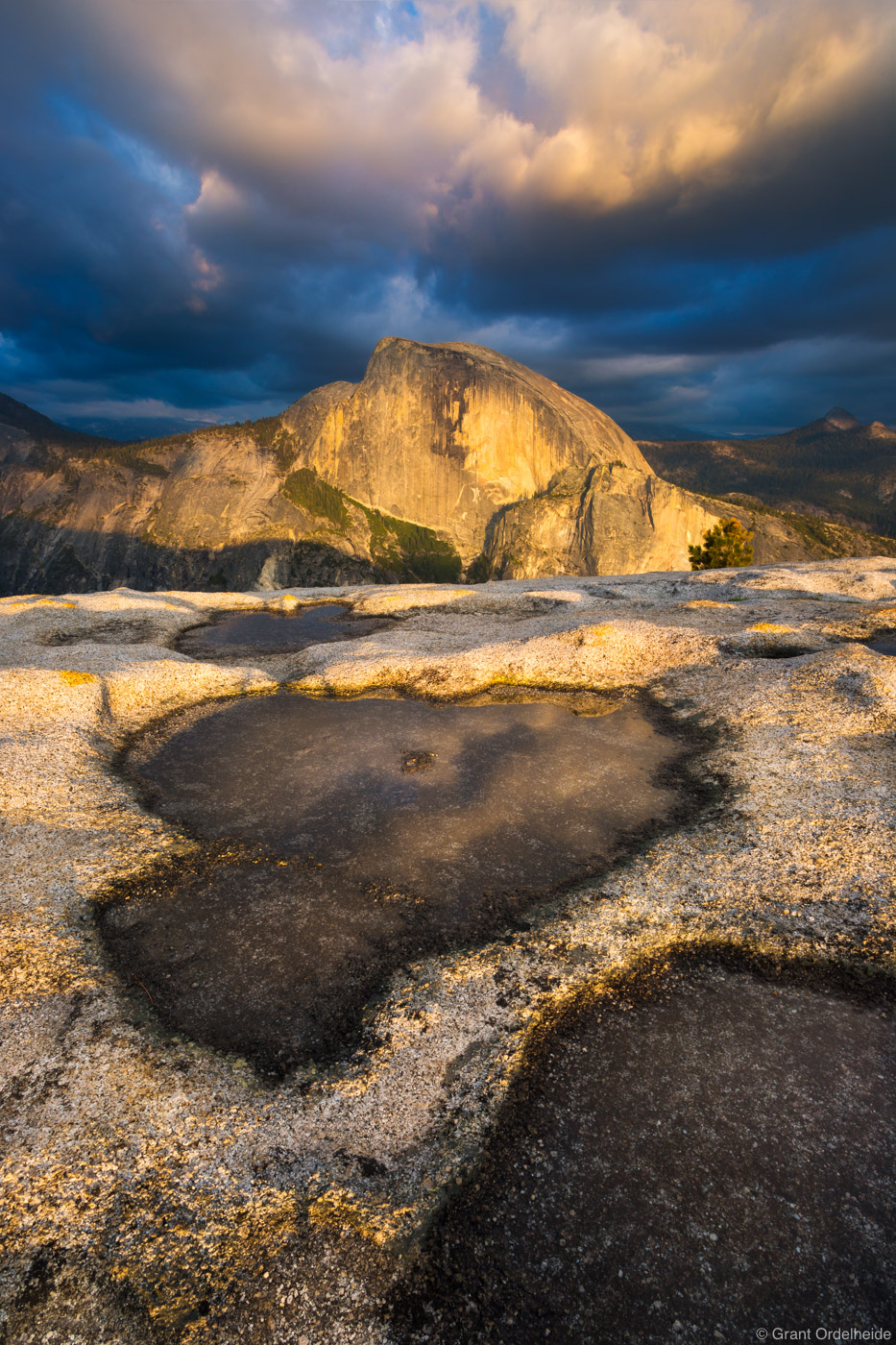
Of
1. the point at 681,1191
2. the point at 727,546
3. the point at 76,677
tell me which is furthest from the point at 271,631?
the point at 727,546

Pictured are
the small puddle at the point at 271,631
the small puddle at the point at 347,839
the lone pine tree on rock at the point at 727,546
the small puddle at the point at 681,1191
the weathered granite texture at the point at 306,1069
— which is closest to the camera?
the small puddle at the point at 681,1191

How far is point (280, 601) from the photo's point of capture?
55.1 meters

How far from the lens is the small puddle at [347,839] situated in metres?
11.4

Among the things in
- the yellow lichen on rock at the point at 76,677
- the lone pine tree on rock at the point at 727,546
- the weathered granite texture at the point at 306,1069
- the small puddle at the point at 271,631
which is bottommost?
the weathered granite texture at the point at 306,1069

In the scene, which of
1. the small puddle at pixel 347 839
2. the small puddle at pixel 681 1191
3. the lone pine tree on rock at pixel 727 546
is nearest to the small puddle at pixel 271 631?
the small puddle at pixel 347 839

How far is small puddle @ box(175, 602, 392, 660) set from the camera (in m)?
40.2

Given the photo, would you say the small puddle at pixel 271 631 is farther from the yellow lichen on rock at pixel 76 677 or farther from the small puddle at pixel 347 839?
the small puddle at pixel 347 839

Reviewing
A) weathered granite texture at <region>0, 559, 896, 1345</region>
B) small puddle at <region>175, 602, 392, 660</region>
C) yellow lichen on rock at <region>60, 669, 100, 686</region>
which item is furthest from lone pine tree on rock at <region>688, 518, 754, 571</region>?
yellow lichen on rock at <region>60, 669, 100, 686</region>

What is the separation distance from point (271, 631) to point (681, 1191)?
43039mm

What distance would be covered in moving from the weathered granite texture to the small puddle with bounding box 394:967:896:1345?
696 millimetres

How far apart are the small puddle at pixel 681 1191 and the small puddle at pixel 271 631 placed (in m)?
32.4

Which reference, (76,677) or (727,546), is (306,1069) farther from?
(727,546)

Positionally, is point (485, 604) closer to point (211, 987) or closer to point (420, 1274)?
point (211, 987)

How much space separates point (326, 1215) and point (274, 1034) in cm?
325
